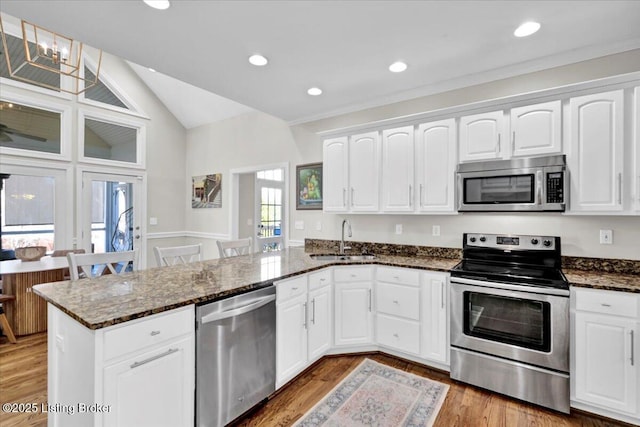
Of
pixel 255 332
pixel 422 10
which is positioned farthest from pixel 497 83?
pixel 255 332

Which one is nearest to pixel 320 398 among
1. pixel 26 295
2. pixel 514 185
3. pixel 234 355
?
pixel 234 355

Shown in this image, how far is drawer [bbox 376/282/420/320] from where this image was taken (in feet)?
8.93

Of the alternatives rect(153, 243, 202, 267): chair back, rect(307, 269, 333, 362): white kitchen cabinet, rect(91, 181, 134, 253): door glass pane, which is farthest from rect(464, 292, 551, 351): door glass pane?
rect(91, 181, 134, 253): door glass pane

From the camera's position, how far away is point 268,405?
2.20 meters

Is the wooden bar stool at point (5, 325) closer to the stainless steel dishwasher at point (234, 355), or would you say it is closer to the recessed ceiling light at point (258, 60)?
the stainless steel dishwasher at point (234, 355)

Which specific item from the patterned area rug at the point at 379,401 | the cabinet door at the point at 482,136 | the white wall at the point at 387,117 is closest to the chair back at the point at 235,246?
the white wall at the point at 387,117

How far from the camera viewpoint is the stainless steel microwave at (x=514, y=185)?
92.3 inches

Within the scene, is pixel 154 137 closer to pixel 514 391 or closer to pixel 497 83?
pixel 497 83

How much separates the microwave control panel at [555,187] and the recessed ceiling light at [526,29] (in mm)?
1071

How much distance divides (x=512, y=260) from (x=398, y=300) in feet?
3.53

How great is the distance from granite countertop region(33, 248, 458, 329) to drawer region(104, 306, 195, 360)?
46mm

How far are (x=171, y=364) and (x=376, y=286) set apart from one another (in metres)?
1.92

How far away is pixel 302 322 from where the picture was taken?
8.27 ft

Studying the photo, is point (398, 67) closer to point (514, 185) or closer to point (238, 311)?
point (514, 185)
